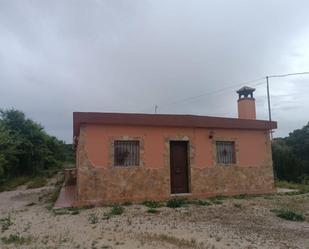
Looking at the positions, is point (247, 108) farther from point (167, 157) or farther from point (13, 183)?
point (13, 183)

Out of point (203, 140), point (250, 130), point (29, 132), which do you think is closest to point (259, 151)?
point (250, 130)

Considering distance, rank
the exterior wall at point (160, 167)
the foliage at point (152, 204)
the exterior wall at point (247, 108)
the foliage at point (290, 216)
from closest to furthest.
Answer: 1. the foliage at point (290, 216)
2. the foliage at point (152, 204)
3. the exterior wall at point (160, 167)
4. the exterior wall at point (247, 108)

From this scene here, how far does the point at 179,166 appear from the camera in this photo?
1159 centimetres

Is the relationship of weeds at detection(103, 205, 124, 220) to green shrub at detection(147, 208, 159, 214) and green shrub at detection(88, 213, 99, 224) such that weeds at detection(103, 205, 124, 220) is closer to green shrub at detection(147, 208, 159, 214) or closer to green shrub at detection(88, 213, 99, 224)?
green shrub at detection(88, 213, 99, 224)

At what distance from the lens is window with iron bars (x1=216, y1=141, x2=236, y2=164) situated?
39.8 feet

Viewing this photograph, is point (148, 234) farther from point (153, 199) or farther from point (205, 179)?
point (205, 179)

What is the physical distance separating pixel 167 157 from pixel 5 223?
5456 mm

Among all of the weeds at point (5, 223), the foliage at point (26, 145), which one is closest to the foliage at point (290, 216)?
the weeds at point (5, 223)

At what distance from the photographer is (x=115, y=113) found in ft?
34.4

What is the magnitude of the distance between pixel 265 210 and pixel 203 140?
363 centimetres

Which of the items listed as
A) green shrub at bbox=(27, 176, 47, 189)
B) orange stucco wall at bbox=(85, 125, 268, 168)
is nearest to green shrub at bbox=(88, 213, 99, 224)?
orange stucco wall at bbox=(85, 125, 268, 168)

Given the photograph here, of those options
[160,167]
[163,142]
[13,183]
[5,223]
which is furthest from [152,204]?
[13,183]

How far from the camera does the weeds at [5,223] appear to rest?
7333mm

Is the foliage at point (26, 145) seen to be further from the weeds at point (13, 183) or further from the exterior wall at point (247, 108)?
→ the exterior wall at point (247, 108)
